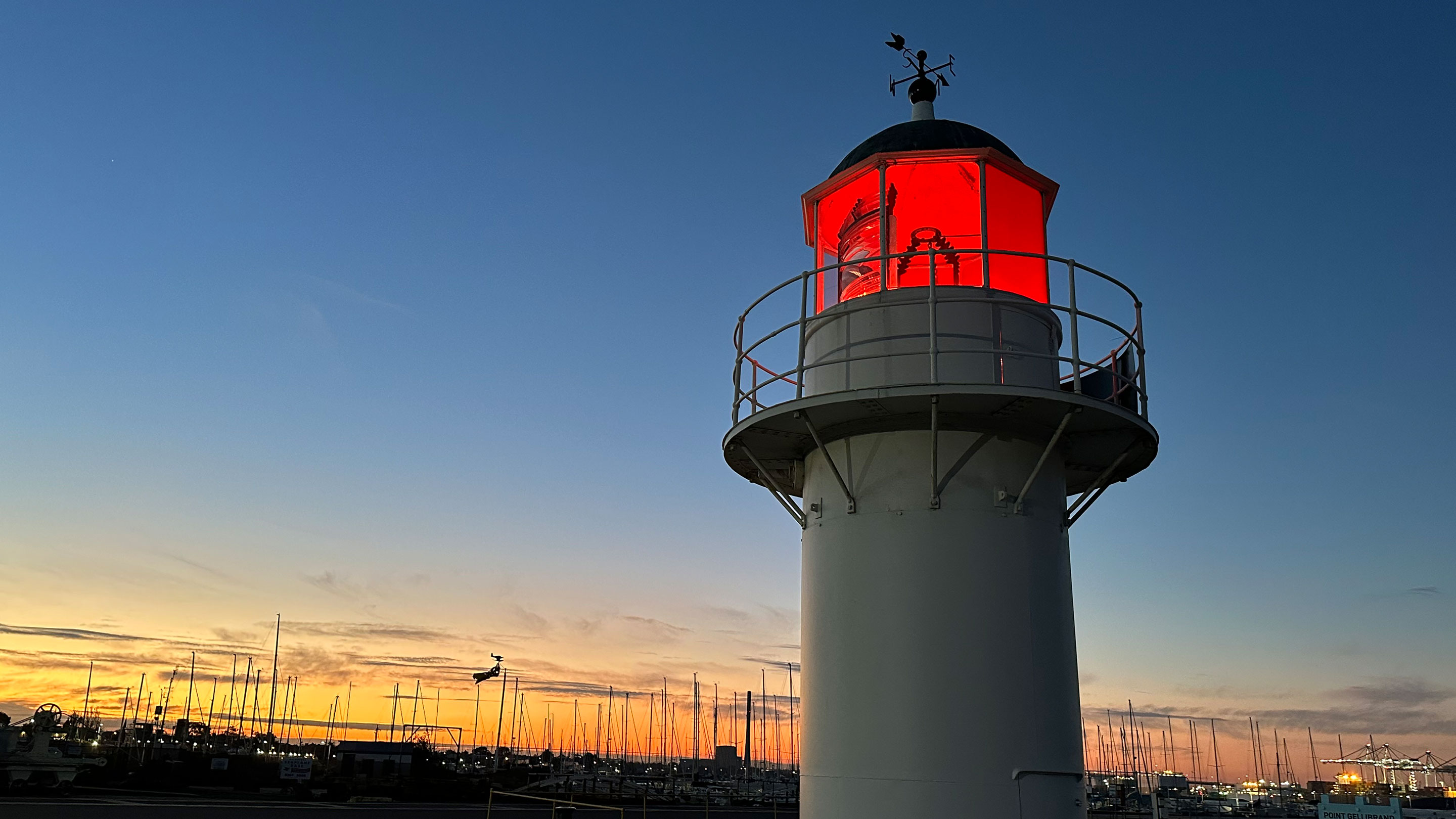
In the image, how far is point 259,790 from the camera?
48781mm

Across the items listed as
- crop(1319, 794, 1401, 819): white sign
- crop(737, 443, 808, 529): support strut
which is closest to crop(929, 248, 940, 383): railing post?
crop(737, 443, 808, 529): support strut

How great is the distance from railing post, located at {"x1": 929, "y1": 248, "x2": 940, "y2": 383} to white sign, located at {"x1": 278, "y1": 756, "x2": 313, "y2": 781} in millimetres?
55748

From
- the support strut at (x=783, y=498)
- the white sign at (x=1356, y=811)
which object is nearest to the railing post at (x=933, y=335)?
the support strut at (x=783, y=498)

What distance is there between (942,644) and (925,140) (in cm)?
467

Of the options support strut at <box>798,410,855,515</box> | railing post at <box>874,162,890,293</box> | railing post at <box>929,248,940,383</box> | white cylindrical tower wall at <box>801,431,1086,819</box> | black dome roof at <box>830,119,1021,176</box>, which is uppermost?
black dome roof at <box>830,119,1021,176</box>

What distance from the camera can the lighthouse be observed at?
7.98m

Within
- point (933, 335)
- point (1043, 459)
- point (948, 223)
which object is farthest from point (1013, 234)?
point (1043, 459)

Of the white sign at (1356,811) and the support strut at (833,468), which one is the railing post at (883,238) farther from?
the white sign at (1356,811)

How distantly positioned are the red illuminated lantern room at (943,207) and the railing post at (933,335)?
0.92m

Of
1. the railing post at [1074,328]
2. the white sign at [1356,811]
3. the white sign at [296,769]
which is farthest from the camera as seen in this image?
the white sign at [296,769]

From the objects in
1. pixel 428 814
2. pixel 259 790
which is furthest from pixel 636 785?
pixel 428 814

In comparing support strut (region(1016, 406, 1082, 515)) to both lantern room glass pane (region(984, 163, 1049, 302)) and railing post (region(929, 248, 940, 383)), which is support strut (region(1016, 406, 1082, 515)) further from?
lantern room glass pane (region(984, 163, 1049, 302))

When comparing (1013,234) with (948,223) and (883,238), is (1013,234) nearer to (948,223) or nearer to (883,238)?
(948,223)

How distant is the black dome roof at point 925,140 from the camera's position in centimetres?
934
